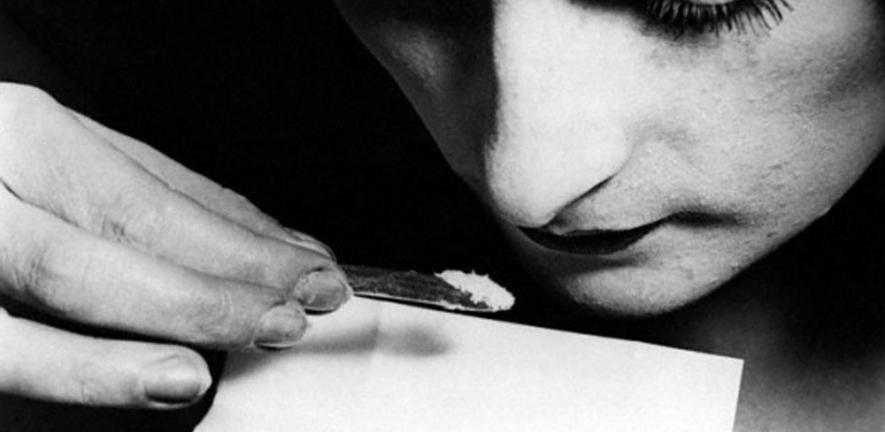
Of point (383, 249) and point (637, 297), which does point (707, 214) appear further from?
point (383, 249)

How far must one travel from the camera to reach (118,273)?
12.7 inches

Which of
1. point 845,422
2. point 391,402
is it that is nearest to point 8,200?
point 391,402

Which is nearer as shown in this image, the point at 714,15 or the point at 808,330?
the point at 714,15

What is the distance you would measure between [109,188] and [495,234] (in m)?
0.16

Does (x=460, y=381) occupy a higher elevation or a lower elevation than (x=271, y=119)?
lower

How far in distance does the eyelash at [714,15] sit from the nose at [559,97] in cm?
1

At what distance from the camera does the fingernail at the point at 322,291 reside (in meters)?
0.34

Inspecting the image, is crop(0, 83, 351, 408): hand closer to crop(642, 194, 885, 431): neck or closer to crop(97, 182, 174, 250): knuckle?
crop(97, 182, 174, 250): knuckle

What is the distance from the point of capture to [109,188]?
1.11 feet

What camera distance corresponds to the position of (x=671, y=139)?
31 centimetres

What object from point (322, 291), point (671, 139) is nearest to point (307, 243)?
point (322, 291)

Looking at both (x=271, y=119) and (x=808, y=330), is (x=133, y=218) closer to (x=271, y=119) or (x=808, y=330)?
(x=271, y=119)

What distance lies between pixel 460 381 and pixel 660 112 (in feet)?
0.39

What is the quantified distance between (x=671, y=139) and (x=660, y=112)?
0.01m
